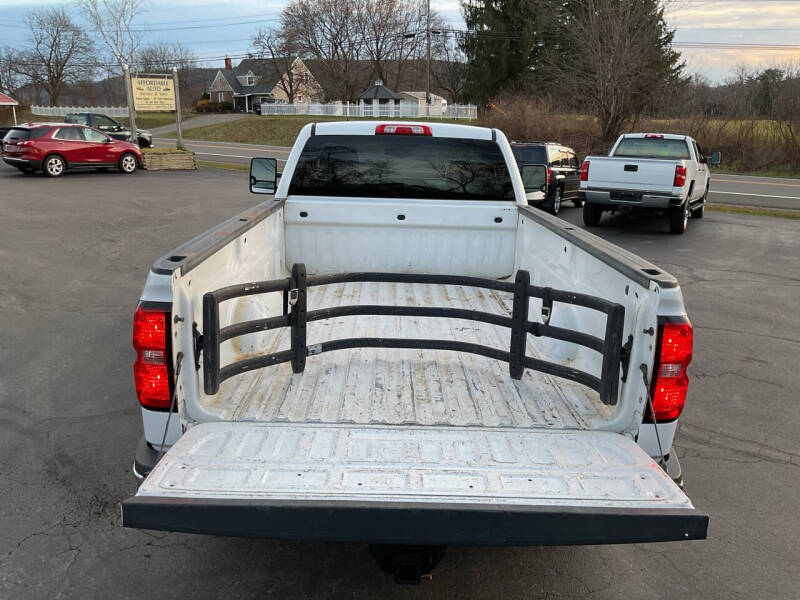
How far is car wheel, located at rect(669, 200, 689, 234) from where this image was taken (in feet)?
42.6

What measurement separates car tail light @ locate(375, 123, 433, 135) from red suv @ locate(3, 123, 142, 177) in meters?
19.1

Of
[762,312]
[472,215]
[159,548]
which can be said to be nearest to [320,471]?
[159,548]

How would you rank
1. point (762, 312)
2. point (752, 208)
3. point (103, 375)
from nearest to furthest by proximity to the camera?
point (103, 375)
point (762, 312)
point (752, 208)

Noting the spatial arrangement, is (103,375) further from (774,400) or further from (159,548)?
(774,400)

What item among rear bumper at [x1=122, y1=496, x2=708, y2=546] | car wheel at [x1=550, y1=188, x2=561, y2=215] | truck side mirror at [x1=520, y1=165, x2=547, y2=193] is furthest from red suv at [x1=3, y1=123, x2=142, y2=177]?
rear bumper at [x1=122, y1=496, x2=708, y2=546]

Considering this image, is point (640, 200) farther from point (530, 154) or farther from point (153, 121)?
point (153, 121)

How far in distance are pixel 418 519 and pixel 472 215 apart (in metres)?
3.29

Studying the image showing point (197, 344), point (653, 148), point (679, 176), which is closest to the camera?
point (197, 344)

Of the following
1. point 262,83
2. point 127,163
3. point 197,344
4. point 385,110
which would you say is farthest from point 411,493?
point 262,83

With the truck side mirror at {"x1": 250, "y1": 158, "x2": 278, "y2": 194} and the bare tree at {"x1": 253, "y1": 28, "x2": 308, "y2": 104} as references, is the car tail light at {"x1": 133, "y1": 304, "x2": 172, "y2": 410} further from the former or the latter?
the bare tree at {"x1": 253, "y1": 28, "x2": 308, "y2": 104}

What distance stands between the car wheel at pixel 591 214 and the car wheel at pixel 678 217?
1488mm

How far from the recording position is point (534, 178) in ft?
18.1

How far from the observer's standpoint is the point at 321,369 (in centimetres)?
339

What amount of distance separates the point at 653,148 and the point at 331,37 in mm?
63584
